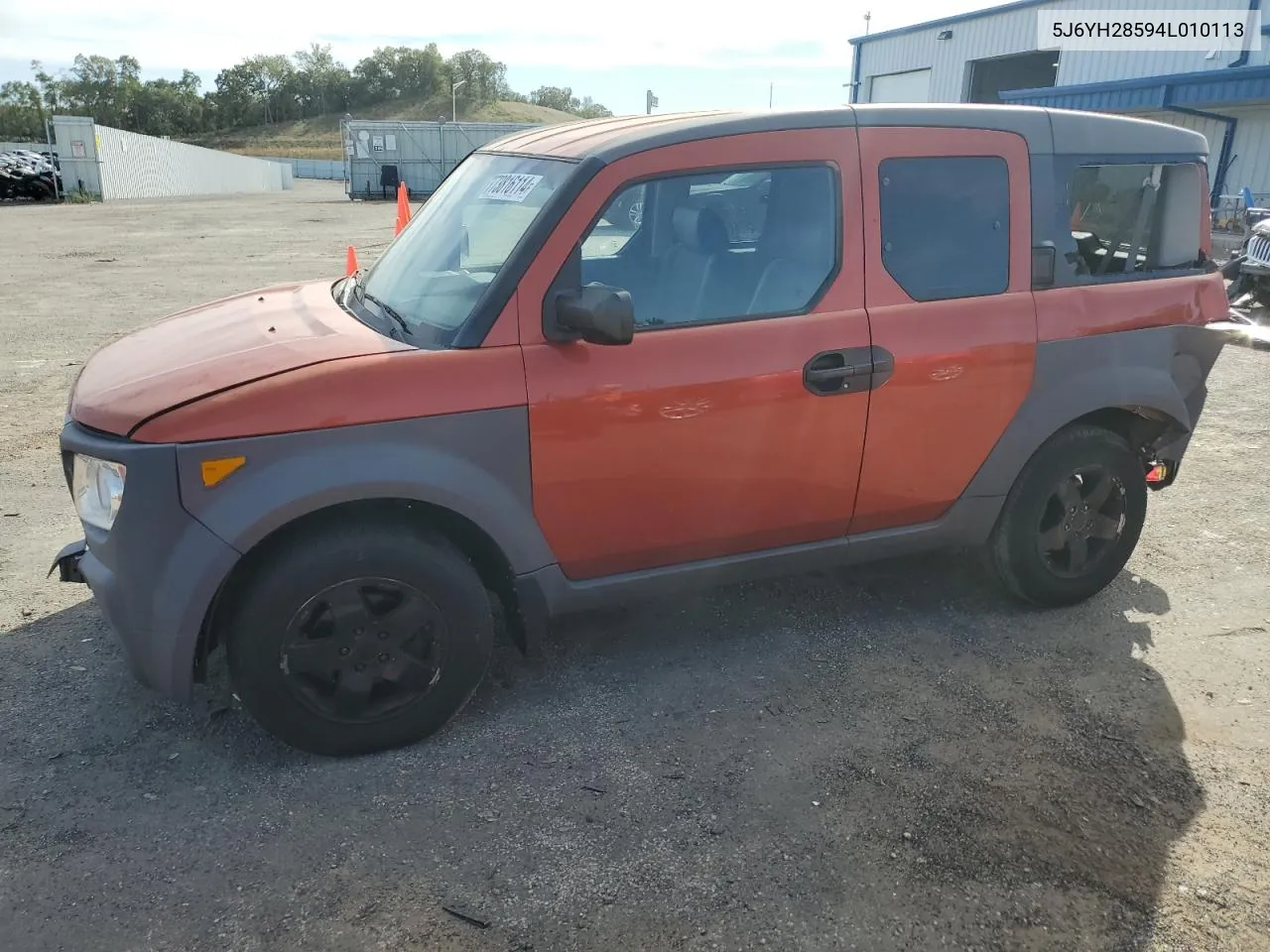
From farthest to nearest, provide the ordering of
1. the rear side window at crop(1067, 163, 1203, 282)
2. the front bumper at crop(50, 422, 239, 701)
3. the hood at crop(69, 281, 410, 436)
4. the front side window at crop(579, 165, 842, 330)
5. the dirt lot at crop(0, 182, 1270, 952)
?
1. the rear side window at crop(1067, 163, 1203, 282)
2. the front side window at crop(579, 165, 842, 330)
3. the hood at crop(69, 281, 410, 436)
4. the front bumper at crop(50, 422, 239, 701)
5. the dirt lot at crop(0, 182, 1270, 952)

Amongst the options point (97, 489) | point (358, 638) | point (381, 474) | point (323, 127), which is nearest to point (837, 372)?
point (381, 474)

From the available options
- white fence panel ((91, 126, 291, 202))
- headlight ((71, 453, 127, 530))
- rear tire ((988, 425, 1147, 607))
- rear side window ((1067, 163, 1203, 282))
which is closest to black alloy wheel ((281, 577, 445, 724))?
headlight ((71, 453, 127, 530))

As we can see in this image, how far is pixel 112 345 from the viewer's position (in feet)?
11.6

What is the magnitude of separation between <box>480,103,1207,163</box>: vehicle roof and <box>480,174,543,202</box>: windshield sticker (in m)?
0.13

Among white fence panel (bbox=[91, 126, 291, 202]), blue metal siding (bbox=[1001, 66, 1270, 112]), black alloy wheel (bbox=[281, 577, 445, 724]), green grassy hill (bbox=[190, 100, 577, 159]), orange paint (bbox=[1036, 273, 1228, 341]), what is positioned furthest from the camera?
green grassy hill (bbox=[190, 100, 577, 159])

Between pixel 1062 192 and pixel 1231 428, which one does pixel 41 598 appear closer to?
pixel 1062 192

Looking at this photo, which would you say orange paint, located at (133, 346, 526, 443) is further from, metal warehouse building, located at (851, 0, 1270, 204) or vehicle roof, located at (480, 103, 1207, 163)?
metal warehouse building, located at (851, 0, 1270, 204)

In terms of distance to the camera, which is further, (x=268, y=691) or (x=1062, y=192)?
(x=1062, y=192)

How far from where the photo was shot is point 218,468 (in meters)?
2.72

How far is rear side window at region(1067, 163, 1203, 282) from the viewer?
3840 millimetres

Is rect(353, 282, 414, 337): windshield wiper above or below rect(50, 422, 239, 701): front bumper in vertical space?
above

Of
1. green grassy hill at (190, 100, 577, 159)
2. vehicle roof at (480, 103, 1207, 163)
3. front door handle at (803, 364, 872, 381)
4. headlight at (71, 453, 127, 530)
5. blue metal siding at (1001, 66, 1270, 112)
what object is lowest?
headlight at (71, 453, 127, 530)

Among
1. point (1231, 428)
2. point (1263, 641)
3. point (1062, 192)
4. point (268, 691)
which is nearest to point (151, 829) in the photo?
point (268, 691)

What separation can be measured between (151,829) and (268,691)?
1.58ft
